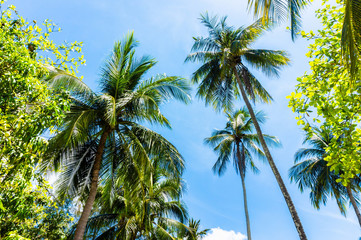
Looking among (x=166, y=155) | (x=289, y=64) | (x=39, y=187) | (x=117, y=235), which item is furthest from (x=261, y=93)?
(x=39, y=187)

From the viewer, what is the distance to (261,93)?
1302 centimetres

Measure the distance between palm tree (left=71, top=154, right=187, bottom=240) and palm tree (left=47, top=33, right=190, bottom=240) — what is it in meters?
0.59

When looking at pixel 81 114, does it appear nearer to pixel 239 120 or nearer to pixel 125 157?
pixel 125 157

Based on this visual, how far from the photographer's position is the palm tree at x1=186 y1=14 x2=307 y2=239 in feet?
39.3

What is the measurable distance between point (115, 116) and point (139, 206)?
400 cm

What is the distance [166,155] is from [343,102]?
589 cm

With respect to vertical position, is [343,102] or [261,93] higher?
[261,93]

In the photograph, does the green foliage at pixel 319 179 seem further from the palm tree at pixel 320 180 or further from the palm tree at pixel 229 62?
the palm tree at pixel 229 62

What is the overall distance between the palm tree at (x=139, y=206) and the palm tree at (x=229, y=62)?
18.1ft

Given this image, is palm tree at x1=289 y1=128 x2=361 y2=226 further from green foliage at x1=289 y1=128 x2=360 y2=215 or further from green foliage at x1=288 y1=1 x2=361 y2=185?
green foliage at x1=288 y1=1 x2=361 y2=185

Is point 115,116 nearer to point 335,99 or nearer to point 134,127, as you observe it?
point 134,127

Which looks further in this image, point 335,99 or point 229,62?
point 229,62

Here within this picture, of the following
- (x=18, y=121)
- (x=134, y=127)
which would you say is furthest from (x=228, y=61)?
(x=18, y=121)

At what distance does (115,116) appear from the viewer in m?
8.14
